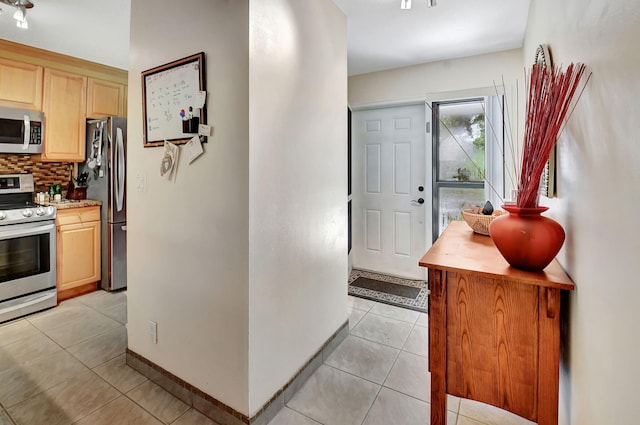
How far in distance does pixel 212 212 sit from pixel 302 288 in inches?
28.2

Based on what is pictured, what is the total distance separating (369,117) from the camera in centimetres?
385

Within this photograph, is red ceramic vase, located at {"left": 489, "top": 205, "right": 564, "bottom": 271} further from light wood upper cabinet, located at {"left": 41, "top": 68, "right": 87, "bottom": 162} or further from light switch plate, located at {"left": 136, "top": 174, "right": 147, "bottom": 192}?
light wood upper cabinet, located at {"left": 41, "top": 68, "right": 87, "bottom": 162}

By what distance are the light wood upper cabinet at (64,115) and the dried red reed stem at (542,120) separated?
4.02 m

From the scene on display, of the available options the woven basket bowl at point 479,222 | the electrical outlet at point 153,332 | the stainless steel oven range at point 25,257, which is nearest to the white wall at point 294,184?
the electrical outlet at point 153,332

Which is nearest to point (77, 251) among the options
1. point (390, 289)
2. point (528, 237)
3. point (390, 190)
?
point (390, 289)

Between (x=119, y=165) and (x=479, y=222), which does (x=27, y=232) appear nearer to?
(x=119, y=165)

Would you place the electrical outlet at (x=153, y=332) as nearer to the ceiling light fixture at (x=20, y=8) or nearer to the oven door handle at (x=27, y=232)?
the oven door handle at (x=27, y=232)

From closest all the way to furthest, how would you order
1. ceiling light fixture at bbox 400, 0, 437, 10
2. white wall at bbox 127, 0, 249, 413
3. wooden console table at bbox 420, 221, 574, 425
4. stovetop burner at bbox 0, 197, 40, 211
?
wooden console table at bbox 420, 221, 574, 425 → white wall at bbox 127, 0, 249, 413 → ceiling light fixture at bbox 400, 0, 437, 10 → stovetop burner at bbox 0, 197, 40, 211

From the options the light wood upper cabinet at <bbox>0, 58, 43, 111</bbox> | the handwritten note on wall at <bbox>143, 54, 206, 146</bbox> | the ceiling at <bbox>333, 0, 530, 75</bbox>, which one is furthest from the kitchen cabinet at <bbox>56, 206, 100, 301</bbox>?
the ceiling at <bbox>333, 0, 530, 75</bbox>

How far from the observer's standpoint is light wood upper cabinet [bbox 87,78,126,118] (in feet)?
11.4

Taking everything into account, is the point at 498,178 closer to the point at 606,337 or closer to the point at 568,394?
the point at 568,394

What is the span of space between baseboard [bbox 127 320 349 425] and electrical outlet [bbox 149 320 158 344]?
145mm

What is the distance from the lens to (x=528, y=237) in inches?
46.0

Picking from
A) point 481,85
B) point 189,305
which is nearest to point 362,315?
point 189,305
